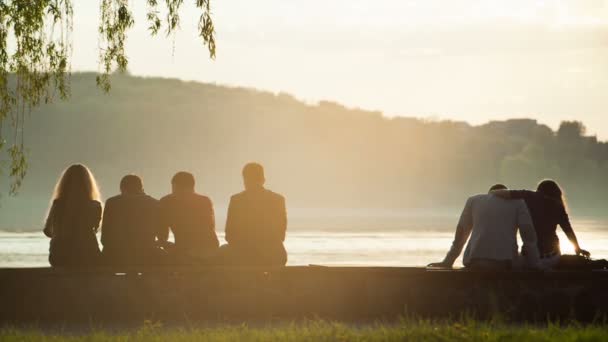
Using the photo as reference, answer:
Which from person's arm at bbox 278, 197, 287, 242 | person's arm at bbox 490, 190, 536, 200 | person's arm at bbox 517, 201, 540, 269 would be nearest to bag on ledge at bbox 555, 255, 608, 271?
person's arm at bbox 517, 201, 540, 269

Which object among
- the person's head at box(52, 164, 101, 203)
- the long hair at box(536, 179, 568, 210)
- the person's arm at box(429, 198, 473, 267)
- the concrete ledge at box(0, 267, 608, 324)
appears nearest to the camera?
the concrete ledge at box(0, 267, 608, 324)

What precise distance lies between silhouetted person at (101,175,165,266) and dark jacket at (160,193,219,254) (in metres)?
0.12

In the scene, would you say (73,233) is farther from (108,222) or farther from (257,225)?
(257,225)

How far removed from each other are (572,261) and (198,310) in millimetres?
3711

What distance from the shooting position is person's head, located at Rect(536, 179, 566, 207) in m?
10.4

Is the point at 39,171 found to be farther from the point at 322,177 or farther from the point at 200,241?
the point at 200,241

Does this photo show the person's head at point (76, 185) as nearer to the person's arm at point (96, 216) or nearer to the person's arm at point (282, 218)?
the person's arm at point (96, 216)

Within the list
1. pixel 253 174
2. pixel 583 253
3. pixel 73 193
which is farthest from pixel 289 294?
pixel 583 253

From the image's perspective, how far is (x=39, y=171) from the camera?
194 metres

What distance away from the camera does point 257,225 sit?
33.6 ft

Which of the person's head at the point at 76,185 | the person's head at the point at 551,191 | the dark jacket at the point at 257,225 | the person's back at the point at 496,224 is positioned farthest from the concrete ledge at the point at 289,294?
the person's head at the point at 551,191

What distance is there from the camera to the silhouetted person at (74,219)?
33.0ft

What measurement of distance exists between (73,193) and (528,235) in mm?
4388

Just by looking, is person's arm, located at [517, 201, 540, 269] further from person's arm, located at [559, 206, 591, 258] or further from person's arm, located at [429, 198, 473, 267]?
person's arm, located at [429, 198, 473, 267]
